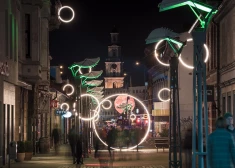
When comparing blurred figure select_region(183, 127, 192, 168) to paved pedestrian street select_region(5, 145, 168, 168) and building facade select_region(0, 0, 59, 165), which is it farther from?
building facade select_region(0, 0, 59, 165)

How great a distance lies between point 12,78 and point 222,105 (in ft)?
49.6

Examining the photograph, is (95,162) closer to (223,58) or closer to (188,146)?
(223,58)

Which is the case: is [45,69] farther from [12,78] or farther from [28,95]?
[12,78]

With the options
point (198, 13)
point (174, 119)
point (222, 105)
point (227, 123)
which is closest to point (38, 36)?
point (222, 105)

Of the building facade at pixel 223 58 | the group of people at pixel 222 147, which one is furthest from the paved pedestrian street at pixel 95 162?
the group of people at pixel 222 147

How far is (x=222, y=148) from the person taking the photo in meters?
13.6

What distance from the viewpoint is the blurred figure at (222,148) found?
13609 mm

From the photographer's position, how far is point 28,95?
47406mm

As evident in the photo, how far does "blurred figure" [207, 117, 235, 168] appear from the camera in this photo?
13.6 m

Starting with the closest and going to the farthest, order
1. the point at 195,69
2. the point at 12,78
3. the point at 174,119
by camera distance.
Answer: the point at 195,69 → the point at 174,119 → the point at 12,78

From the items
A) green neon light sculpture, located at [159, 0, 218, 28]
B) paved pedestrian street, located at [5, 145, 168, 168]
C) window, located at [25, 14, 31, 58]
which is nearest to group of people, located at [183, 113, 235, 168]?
green neon light sculpture, located at [159, 0, 218, 28]

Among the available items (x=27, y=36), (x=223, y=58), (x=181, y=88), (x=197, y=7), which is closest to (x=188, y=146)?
(x=197, y=7)

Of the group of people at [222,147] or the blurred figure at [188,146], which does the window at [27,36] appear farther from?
the group of people at [222,147]

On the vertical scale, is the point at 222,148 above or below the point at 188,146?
above
